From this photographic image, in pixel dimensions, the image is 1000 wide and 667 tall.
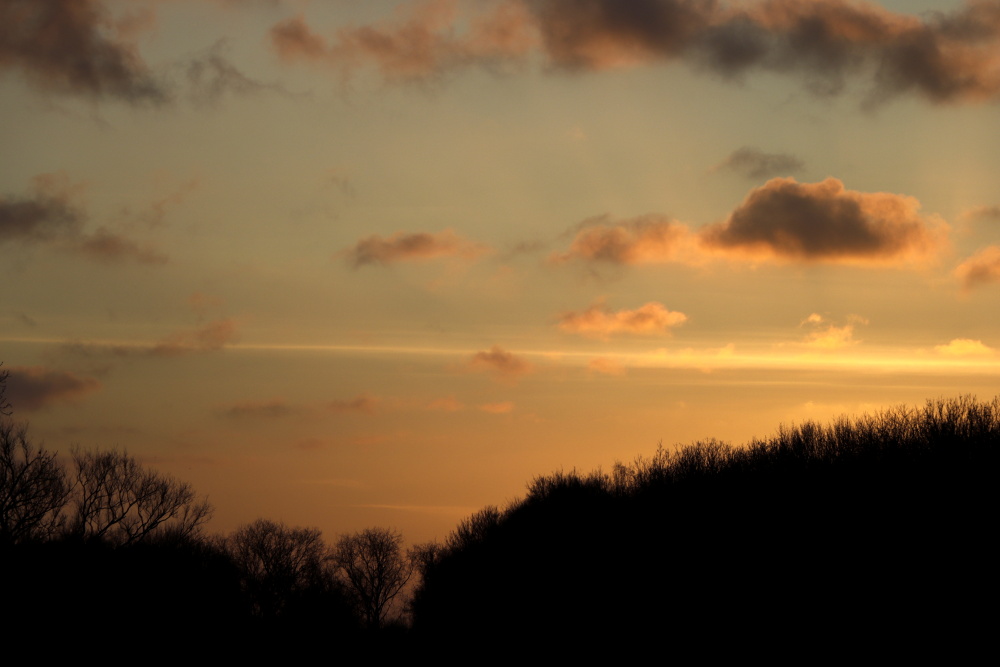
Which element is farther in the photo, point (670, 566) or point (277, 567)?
point (277, 567)

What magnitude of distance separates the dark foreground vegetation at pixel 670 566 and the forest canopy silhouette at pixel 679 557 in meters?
0.13

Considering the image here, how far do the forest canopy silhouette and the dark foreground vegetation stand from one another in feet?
0.44

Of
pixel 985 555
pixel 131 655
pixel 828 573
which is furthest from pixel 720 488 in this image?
pixel 131 655

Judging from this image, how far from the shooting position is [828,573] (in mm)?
41250

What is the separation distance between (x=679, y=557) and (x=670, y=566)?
2.55ft

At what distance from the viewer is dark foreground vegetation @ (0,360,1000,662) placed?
1470 inches

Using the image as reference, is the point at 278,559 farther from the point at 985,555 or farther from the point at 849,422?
the point at 985,555

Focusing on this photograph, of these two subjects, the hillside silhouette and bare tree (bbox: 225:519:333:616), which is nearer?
the hillside silhouette

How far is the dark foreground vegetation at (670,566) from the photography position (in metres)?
37.3

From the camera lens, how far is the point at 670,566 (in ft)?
172

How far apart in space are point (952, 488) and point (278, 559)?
94.6m

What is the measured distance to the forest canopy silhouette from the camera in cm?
3772

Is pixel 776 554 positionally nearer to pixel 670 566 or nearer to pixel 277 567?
pixel 670 566

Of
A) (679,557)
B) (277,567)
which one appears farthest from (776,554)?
(277,567)
